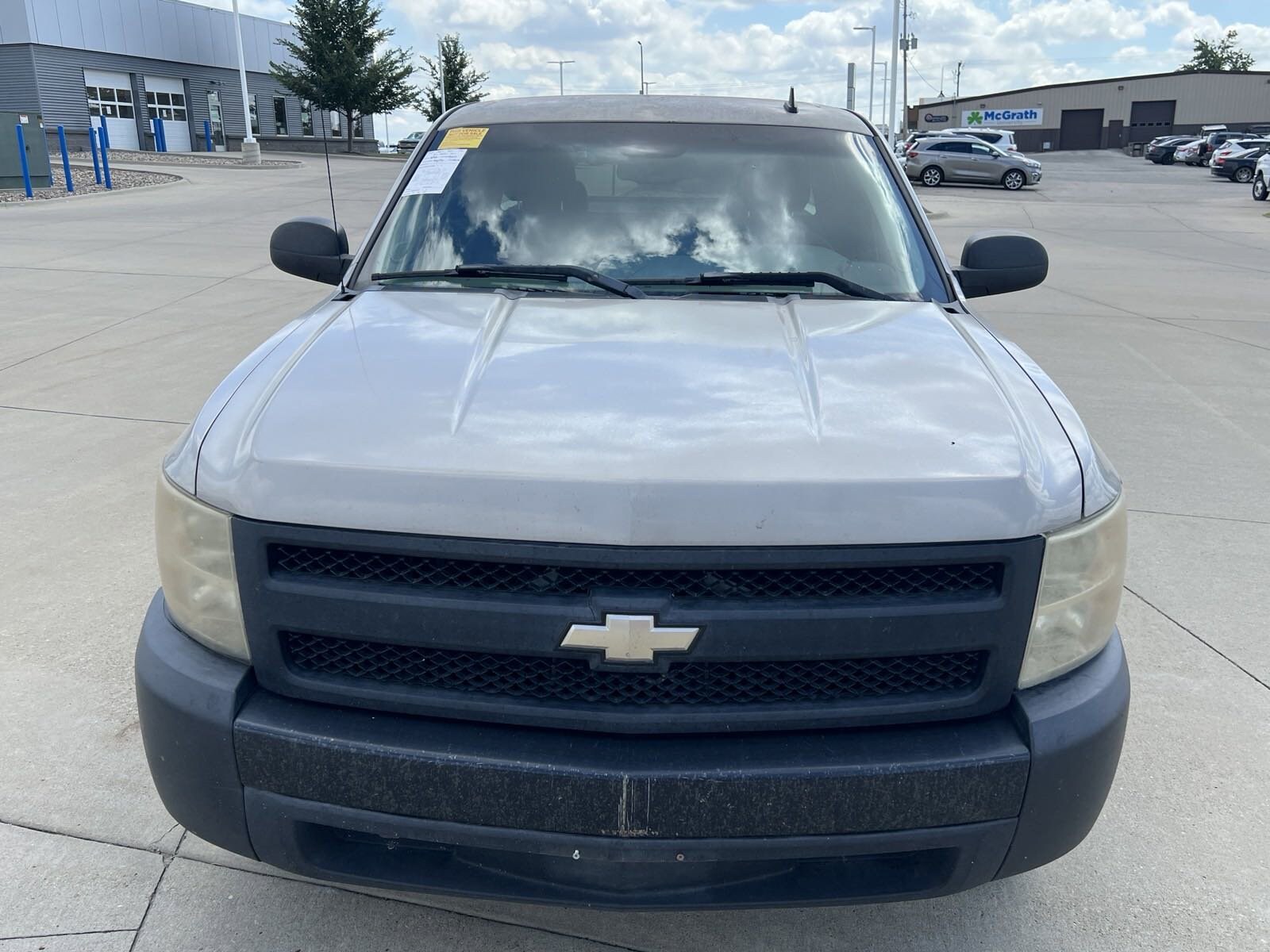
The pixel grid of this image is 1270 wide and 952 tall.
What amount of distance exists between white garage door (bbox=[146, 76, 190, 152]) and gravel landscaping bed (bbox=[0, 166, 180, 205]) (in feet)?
57.1

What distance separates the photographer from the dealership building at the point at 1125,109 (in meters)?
75.9

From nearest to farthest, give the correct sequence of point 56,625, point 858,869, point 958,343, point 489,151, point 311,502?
point 311,502 → point 858,869 → point 958,343 → point 489,151 → point 56,625

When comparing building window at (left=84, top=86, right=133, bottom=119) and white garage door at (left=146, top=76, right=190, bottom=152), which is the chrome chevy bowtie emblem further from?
white garage door at (left=146, top=76, right=190, bottom=152)

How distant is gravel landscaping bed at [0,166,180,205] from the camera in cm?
2183

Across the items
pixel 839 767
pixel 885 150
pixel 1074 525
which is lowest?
pixel 839 767

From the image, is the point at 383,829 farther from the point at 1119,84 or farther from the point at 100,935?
the point at 1119,84

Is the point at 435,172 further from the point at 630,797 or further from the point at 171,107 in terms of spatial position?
the point at 171,107

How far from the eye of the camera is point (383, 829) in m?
1.97

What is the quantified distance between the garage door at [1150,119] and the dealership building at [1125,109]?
2.2 inches

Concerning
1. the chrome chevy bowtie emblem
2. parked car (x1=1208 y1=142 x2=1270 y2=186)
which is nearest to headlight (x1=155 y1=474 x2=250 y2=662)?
the chrome chevy bowtie emblem

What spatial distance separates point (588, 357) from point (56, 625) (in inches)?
104

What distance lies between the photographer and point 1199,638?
3.92m

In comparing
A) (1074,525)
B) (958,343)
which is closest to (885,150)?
(958,343)

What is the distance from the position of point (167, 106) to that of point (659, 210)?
50.3 metres
